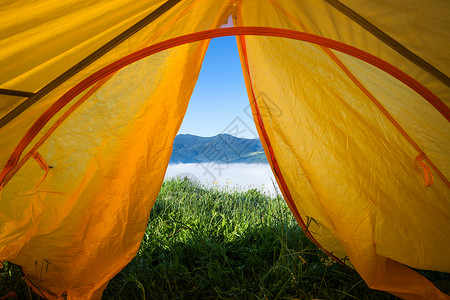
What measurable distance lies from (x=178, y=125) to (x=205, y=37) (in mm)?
412

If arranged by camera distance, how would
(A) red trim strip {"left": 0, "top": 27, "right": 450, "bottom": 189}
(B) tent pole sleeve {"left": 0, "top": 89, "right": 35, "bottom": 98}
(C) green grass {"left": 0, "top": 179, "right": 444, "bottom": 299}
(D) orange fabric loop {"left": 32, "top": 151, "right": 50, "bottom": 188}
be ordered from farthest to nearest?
1. (C) green grass {"left": 0, "top": 179, "right": 444, "bottom": 299}
2. (D) orange fabric loop {"left": 32, "top": 151, "right": 50, "bottom": 188}
3. (A) red trim strip {"left": 0, "top": 27, "right": 450, "bottom": 189}
4. (B) tent pole sleeve {"left": 0, "top": 89, "right": 35, "bottom": 98}

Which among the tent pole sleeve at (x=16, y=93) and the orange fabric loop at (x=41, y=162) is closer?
the tent pole sleeve at (x=16, y=93)

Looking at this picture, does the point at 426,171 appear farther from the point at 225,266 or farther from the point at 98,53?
the point at 98,53

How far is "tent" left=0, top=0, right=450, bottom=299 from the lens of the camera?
3.83ft

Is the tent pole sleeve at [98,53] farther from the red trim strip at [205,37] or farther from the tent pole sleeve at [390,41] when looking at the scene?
the tent pole sleeve at [390,41]

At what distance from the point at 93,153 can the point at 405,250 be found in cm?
157

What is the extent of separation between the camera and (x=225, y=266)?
5.85ft

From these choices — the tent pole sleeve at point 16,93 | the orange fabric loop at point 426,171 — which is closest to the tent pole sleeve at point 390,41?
the orange fabric loop at point 426,171

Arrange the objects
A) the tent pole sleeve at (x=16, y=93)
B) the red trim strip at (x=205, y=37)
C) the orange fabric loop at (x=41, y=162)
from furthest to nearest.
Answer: the orange fabric loop at (x=41, y=162)
the red trim strip at (x=205, y=37)
the tent pole sleeve at (x=16, y=93)

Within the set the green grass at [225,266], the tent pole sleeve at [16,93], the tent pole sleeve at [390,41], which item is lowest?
the green grass at [225,266]

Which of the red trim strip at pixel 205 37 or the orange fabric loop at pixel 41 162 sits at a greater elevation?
the red trim strip at pixel 205 37

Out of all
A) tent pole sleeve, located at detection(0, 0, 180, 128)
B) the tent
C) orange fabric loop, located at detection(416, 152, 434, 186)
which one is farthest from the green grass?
tent pole sleeve, located at detection(0, 0, 180, 128)

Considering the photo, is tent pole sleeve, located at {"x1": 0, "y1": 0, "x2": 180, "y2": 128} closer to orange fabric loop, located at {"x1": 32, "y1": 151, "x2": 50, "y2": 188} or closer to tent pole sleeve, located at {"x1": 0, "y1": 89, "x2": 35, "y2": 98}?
tent pole sleeve, located at {"x1": 0, "y1": 89, "x2": 35, "y2": 98}

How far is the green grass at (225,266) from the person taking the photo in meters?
1.49
